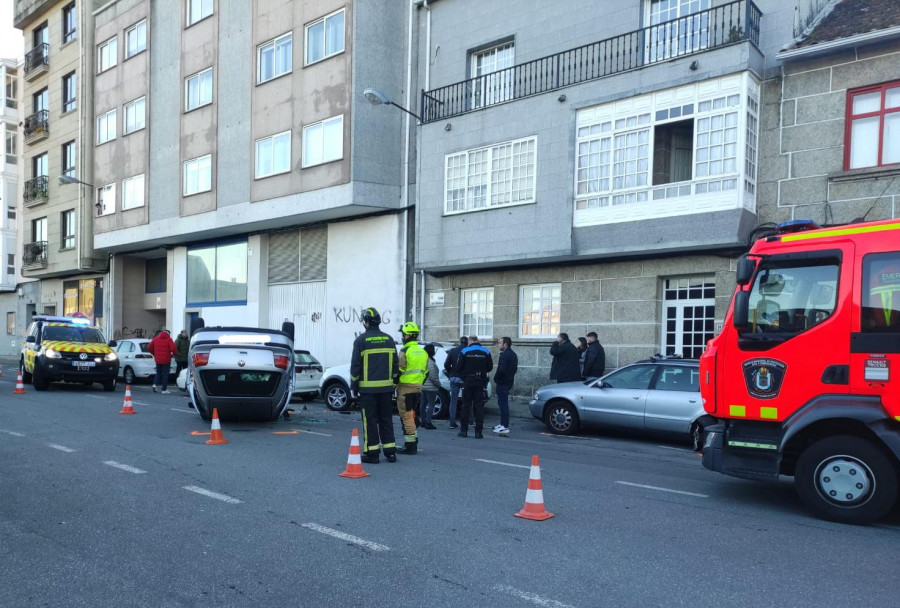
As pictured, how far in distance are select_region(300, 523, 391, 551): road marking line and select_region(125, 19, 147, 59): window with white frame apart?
2732cm

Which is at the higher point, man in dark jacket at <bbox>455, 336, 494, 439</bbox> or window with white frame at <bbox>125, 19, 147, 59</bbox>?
window with white frame at <bbox>125, 19, 147, 59</bbox>

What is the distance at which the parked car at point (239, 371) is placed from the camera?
11.3 metres

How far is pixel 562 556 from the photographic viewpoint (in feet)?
17.4

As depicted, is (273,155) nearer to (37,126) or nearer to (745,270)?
(745,270)

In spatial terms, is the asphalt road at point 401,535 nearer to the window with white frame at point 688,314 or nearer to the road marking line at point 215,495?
the road marking line at point 215,495

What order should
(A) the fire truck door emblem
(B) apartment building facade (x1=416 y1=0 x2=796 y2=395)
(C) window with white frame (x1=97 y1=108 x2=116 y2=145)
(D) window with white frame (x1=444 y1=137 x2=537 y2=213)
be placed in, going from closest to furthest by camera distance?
(A) the fire truck door emblem → (B) apartment building facade (x1=416 y1=0 x2=796 y2=395) → (D) window with white frame (x1=444 y1=137 x2=537 y2=213) → (C) window with white frame (x1=97 y1=108 x2=116 y2=145)

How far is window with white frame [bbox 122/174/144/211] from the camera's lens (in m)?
28.5

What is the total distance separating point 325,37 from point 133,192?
12.3 m

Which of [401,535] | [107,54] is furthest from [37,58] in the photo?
[401,535]

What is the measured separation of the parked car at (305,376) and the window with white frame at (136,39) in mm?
17963

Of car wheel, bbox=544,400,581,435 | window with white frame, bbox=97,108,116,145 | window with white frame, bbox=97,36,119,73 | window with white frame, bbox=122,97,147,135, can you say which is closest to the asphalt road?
car wheel, bbox=544,400,581,435

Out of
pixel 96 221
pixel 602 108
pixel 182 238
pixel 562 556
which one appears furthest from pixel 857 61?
pixel 96 221

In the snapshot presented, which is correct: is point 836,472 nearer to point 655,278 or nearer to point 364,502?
point 364,502

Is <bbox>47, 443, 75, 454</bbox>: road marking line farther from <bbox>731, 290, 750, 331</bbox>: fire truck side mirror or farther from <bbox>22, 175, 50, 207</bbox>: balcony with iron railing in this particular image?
<bbox>22, 175, 50, 207</bbox>: balcony with iron railing
